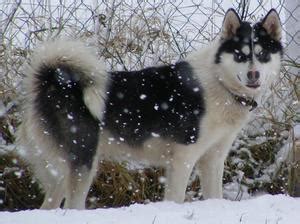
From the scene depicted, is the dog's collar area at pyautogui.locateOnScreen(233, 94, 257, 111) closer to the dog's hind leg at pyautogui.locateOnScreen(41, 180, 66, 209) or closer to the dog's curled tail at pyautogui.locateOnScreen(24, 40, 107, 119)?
the dog's curled tail at pyautogui.locateOnScreen(24, 40, 107, 119)

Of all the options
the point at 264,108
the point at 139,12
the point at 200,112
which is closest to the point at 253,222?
the point at 200,112

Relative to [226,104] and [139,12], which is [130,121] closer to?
[226,104]

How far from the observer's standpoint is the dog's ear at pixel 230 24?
3635 mm

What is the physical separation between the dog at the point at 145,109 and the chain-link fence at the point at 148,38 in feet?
1.68

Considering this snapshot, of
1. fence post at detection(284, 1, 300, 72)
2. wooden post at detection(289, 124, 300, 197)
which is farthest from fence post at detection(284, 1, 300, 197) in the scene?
wooden post at detection(289, 124, 300, 197)

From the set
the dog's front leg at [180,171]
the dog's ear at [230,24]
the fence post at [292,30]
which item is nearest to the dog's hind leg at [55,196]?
the dog's front leg at [180,171]

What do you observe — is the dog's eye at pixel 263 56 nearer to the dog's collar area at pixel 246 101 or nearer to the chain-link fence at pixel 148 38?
the dog's collar area at pixel 246 101

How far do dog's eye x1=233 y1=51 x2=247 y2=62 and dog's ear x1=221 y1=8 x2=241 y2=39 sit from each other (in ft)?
0.47

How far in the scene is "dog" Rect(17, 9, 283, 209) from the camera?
3426 mm

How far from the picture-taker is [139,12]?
447 centimetres

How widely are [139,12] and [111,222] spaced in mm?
2437

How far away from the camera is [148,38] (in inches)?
174

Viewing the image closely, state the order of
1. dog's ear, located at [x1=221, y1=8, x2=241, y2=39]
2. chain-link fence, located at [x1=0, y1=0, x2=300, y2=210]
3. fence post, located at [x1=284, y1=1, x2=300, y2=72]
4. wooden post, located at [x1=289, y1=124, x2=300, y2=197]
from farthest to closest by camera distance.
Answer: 1. fence post, located at [x1=284, y1=1, x2=300, y2=72]
2. chain-link fence, located at [x1=0, y1=0, x2=300, y2=210]
3. wooden post, located at [x1=289, y1=124, x2=300, y2=197]
4. dog's ear, located at [x1=221, y1=8, x2=241, y2=39]

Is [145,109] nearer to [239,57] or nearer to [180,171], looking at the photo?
[180,171]
